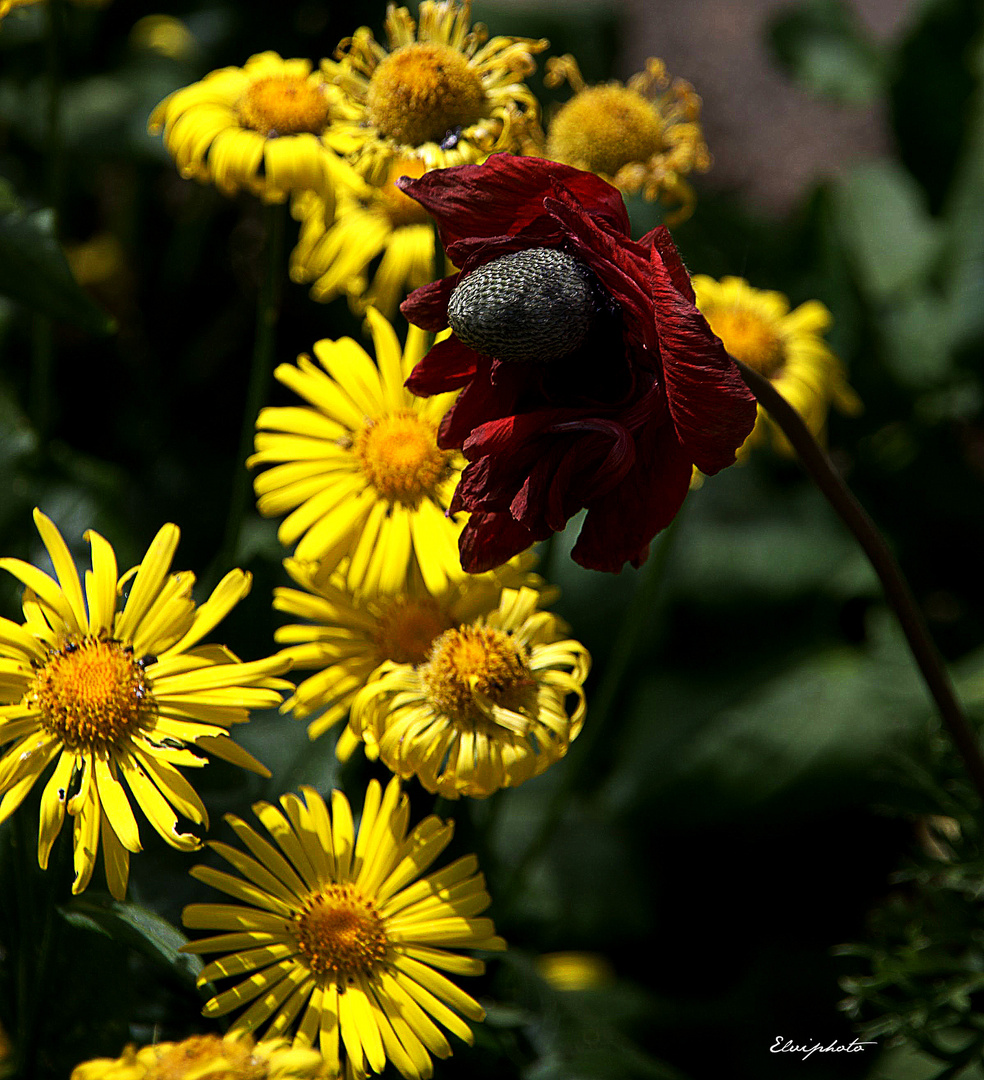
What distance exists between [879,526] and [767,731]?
1.21 feet

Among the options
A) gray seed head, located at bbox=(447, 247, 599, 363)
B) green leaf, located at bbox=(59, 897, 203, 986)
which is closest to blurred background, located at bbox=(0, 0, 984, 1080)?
green leaf, located at bbox=(59, 897, 203, 986)

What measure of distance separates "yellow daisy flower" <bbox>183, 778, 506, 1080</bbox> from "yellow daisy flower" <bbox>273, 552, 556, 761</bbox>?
6 cm

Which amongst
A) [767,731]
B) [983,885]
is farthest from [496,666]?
[767,731]

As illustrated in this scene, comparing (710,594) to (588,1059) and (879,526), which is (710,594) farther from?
(588,1059)

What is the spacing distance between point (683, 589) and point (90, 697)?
2.58 feet

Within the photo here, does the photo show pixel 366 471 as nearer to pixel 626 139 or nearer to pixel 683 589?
pixel 626 139

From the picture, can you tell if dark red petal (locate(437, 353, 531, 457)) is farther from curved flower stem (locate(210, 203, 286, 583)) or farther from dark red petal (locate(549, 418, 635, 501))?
curved flower stem (locate(210, 203, 286, 583))

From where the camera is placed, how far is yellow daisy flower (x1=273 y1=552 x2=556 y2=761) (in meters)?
0.63

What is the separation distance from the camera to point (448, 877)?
0.59 metres

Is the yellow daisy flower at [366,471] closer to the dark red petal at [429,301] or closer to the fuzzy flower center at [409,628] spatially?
the fuzzy flower center at [409,628]

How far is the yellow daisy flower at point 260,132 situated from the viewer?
2.35 feet

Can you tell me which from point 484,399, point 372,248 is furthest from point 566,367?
point 372,248

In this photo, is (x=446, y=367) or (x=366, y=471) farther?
(x=366, y=471)

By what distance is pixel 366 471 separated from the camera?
69cm
